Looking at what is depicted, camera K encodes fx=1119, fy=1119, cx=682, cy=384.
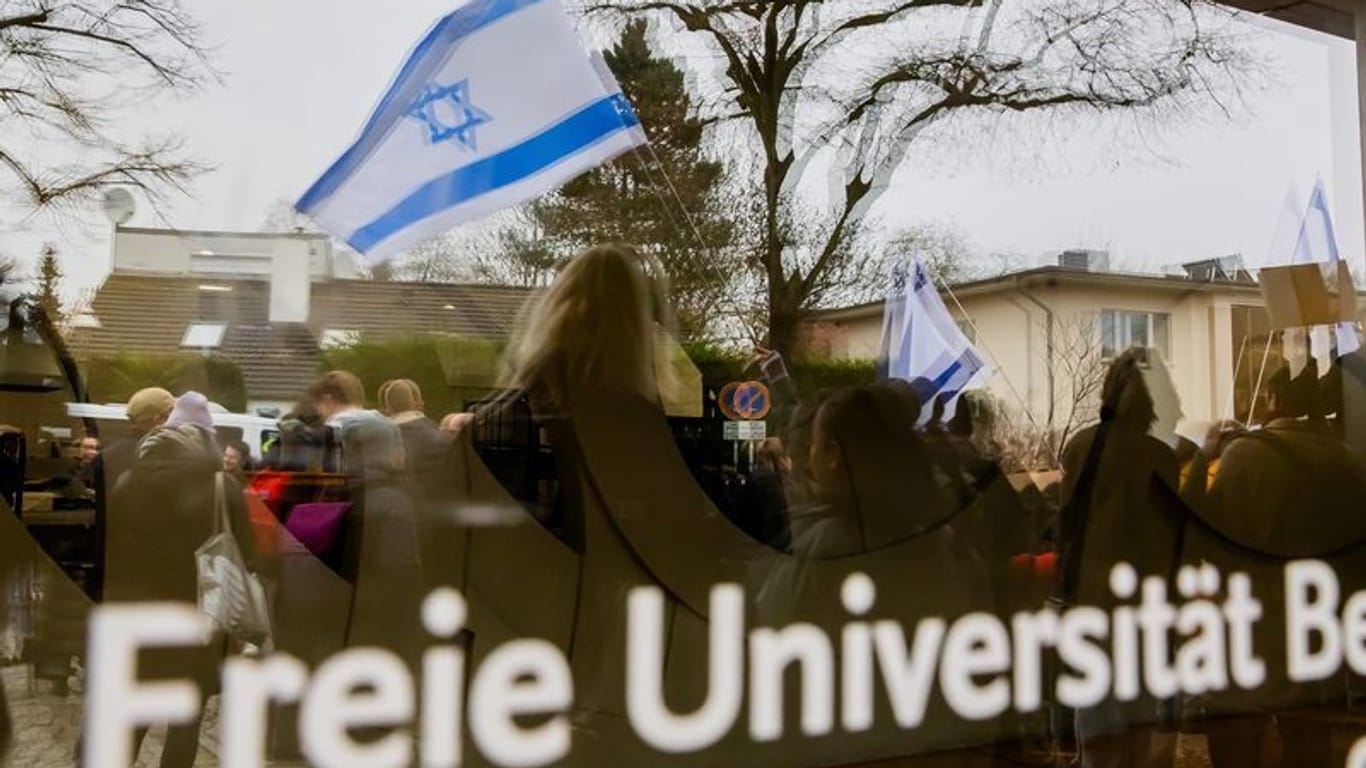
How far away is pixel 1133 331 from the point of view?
383 centimetres

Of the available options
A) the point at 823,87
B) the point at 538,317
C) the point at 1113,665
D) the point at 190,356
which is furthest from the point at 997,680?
the point at 823,87

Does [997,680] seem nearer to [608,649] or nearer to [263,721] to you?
[608,649]

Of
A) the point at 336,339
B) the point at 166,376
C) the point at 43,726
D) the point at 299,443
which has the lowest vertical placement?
the point at 43,726

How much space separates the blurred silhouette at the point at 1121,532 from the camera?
2.60m

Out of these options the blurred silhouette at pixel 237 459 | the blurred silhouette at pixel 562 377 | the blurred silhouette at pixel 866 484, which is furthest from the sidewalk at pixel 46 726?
the blurred silhouette at pixel 866 484

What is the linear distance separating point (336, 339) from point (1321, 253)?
9.63 ft

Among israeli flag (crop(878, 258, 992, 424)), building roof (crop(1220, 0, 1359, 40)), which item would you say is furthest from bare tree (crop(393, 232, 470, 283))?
building roof (crop(1220, 0, 1359, 40))

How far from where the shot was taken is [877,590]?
2422mm

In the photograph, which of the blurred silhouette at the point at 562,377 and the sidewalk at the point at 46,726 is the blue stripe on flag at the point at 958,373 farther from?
the sidewalk at the point at 46,726

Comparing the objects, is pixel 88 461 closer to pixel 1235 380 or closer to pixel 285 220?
pixel 285 220

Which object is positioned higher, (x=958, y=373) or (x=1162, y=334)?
(x=1162, y=334)

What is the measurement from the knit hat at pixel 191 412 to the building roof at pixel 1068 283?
235 cm

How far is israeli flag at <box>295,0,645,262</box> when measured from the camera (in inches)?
82.3

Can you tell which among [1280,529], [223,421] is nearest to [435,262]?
[223,421]
